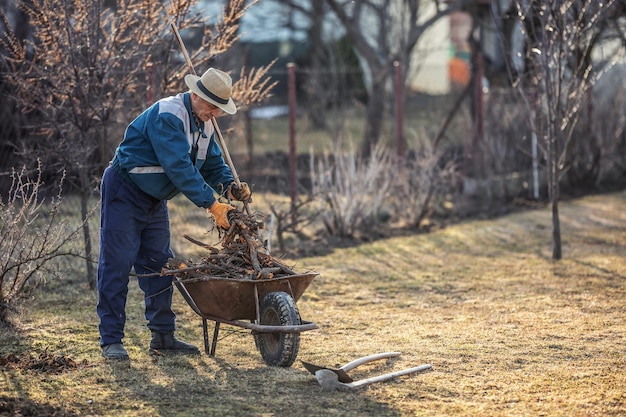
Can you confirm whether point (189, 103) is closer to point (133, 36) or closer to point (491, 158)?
point (133, 36)

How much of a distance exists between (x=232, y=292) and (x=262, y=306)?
21 centimetres

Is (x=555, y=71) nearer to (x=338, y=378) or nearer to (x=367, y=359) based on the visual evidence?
(x=367, y=359)

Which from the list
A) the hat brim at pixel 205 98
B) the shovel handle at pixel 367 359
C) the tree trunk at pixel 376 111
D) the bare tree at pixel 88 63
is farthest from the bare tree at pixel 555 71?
the tree trunk at pixel 376 111

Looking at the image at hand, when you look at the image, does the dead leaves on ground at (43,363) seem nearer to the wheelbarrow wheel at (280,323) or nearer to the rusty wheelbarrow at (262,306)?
the rusty wheelbarrow at (262,306)

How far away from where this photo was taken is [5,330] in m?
6.89

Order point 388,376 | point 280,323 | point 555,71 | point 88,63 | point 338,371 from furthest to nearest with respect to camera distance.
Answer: point 555,71 < point 88,63 < point 280,323 < point 388,376 < point 338,371

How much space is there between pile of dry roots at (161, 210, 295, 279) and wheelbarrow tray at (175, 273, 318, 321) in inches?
3.1

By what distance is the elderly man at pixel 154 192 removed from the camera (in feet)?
19.4

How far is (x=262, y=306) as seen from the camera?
593 centimetres

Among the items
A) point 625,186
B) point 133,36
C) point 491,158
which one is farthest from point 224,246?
point 625,186

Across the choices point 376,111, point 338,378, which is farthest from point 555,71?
point 376,111

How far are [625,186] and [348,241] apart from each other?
6.96 m

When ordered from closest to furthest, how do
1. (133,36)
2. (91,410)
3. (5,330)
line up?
(91,410), (5,330), (133,36)

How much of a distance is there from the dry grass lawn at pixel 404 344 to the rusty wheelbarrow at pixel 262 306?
0.15 m
